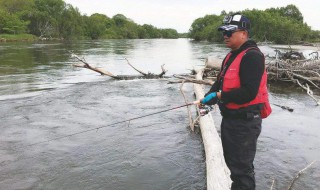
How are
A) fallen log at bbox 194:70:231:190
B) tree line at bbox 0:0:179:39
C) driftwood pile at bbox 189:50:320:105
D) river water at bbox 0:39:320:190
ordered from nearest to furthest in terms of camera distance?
fallen log at bbox 194:70:231:190 < river water at bbox 0:39:320:190 < driftwood pile at bbox 189:50:320:105 < tree line at bbox 0:0:179:39

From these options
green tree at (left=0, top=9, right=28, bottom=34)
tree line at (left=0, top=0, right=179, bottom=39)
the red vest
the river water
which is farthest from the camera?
tree line at (left=0, top=0, right=179, bottom=39)

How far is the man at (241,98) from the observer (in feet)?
10.2

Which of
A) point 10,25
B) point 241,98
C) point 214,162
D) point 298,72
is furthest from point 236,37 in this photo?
point 10,25

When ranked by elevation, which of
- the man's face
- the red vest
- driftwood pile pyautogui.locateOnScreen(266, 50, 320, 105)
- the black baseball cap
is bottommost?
driftwood pile pyautogui.locateOnScreen(266, 50, 320, 105)

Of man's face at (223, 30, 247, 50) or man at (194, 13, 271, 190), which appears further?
man's face at (223, 30, 247, 50)

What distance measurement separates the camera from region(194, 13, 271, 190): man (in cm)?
311

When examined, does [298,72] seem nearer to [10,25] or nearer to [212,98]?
[212,98]

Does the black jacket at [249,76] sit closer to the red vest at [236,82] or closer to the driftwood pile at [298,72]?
the red vest at [236,82]

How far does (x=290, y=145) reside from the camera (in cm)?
688

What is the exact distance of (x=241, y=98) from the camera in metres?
3.15

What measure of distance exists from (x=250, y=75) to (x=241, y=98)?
0.81ft

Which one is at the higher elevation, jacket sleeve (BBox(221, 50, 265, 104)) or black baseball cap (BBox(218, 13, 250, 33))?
black baseball cap (BBox(218, 13, 250, 33))

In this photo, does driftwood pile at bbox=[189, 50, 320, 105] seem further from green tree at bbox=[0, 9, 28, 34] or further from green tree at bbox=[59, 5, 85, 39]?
green tree at bbox=[59, 5, 85, 39]

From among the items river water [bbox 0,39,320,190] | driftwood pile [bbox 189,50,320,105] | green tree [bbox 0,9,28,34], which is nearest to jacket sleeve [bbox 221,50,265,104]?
river water [bbox 0,39,320,190]
